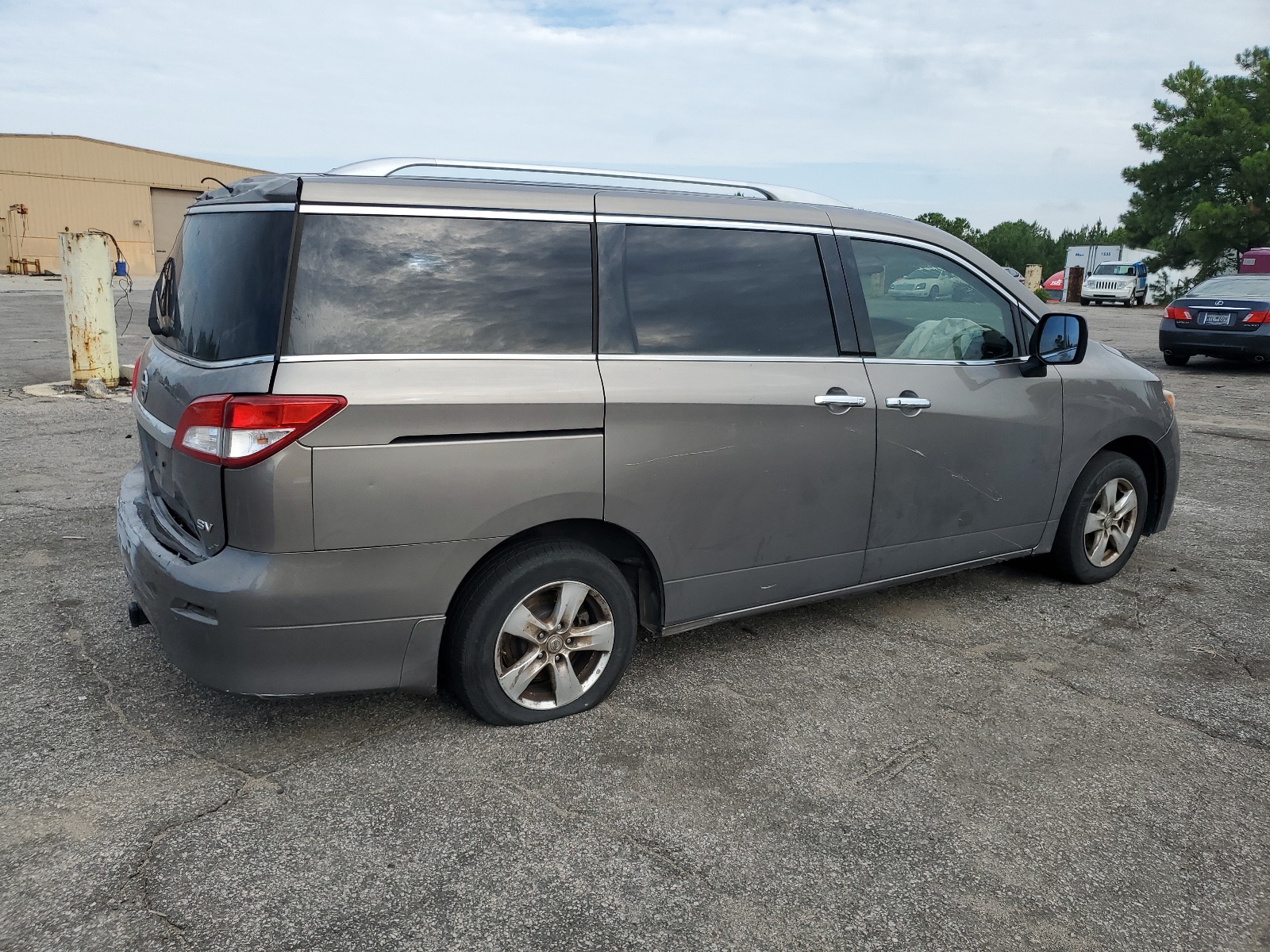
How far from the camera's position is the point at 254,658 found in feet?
9.66

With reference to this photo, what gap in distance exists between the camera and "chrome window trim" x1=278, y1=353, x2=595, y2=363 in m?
2.87

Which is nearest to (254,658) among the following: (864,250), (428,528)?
(428,528)

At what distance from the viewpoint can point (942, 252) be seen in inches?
170

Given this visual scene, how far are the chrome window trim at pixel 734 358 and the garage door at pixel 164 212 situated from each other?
54.1m

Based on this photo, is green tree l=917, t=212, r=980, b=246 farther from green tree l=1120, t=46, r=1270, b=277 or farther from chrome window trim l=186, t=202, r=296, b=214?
chrome window trim l=186, t=202, r=296, b=214

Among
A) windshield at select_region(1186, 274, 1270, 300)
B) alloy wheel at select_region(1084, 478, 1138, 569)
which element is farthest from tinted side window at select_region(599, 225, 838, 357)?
windshield at select_region(1186, 274, 1270, 300)

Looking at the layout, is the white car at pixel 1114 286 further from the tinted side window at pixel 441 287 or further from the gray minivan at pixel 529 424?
the tinted side window at pixel 441 287

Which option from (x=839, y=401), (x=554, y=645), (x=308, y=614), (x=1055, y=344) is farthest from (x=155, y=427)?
(x=1055, y=344)

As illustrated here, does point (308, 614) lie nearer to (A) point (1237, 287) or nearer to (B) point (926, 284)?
(B) point (926, 284)

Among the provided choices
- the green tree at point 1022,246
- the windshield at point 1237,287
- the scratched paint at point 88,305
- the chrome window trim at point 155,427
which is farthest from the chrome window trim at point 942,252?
the green tree at point 1022,246

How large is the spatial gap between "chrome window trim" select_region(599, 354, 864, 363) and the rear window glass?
1.04m

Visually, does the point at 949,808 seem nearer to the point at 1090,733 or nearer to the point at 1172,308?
the point at 1090,733

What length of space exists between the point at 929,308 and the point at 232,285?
108 inches

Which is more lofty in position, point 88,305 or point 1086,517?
point 88,305
